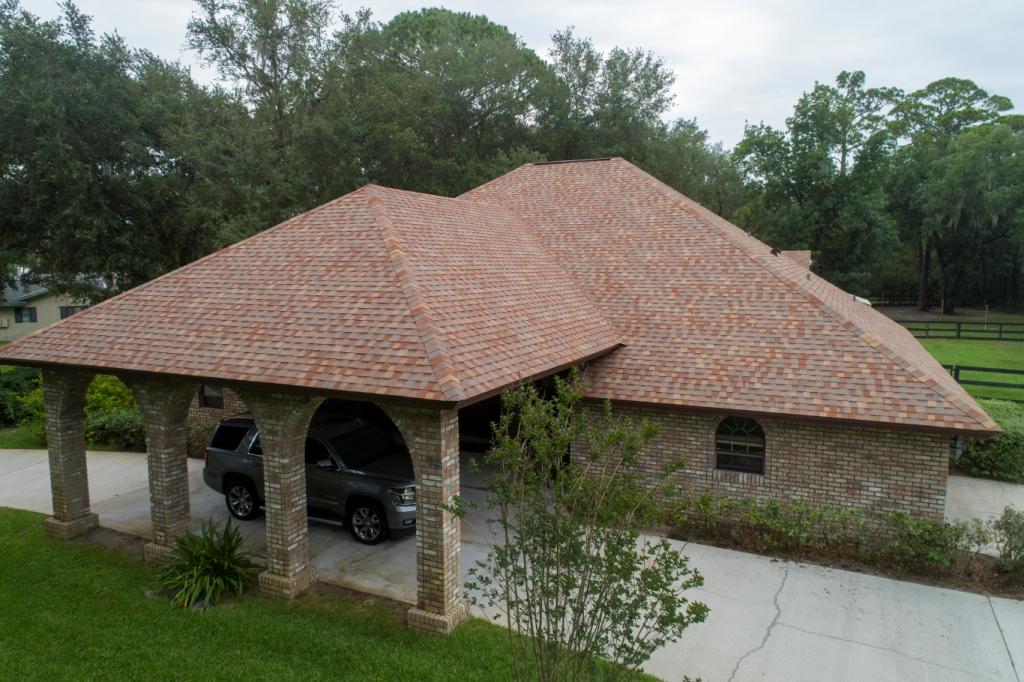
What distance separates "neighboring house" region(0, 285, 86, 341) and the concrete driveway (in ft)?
148

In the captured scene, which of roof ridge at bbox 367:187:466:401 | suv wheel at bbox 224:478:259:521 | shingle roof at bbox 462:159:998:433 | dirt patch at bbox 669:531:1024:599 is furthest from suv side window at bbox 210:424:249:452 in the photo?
dirt patch at bbox 669:531:1024:599

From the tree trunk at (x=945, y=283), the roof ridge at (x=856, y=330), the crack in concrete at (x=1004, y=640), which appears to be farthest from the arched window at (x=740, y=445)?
the tree trunk at (x=945, y=283)

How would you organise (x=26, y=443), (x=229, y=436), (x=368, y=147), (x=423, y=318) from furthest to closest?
(x=368, y=147) < (x=26, y=443) < (x=229, y=436) < (x=423, y=318)

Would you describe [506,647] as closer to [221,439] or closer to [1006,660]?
[1006,660]

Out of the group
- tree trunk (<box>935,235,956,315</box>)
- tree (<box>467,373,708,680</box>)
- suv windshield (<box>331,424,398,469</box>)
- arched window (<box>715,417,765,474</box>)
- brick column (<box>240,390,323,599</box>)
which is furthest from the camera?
tree trunk (<box>935,235,956,315</box>)

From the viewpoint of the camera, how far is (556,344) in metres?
10.8

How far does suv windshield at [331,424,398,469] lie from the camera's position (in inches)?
427

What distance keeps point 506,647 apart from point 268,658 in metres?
2.81

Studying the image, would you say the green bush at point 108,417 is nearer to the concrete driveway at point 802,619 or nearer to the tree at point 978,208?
the concrete driveway at point 802,619

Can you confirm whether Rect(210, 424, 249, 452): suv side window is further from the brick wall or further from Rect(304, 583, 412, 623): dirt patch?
the brick wall

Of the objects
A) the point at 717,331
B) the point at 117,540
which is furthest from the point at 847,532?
the point at 117,540

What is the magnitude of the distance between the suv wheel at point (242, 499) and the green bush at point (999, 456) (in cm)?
1490

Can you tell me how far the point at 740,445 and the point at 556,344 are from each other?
383 centimetres

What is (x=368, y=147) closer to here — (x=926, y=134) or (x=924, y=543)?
(x=924, y=543)
